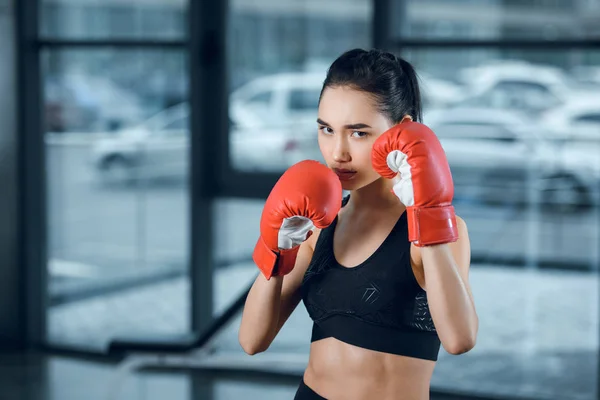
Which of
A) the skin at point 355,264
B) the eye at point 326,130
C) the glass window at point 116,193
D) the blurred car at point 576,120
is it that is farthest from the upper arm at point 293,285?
the glass window at point 116,193

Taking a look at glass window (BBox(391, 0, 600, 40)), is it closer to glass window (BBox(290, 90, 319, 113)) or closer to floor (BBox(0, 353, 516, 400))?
glass window (BBox(290, 90, 319, 113))

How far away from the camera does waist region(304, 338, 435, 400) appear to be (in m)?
1.32

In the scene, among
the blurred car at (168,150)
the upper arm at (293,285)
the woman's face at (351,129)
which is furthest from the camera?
the blurred car at (168,150)

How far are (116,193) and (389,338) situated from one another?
327cm

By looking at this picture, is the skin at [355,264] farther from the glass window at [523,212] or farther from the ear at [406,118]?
the glass window at [523,212]

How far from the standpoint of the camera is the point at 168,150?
428 centimetres

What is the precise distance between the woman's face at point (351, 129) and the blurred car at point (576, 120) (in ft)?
8.62

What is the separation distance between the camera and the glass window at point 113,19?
4199 millimetres

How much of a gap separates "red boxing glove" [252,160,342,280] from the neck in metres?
0.13

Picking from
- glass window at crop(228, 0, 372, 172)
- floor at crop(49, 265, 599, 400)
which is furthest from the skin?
glass window at crop(228, 0, 372, 172)

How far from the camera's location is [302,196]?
4.15 feet

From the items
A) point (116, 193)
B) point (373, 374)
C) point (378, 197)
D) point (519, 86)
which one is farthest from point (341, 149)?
point (116, 193)

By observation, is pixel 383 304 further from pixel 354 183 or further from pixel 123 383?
pixel 123 383

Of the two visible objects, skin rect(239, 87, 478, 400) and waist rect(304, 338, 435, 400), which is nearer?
skin rect(239, 87, 478, 400)
